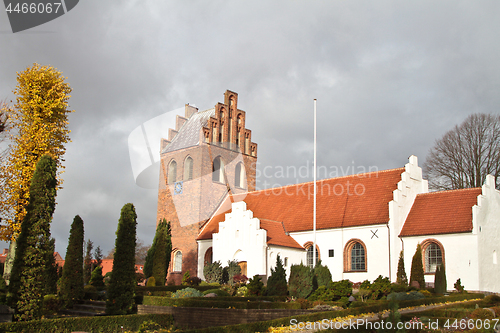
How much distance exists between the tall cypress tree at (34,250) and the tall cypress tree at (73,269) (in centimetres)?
610

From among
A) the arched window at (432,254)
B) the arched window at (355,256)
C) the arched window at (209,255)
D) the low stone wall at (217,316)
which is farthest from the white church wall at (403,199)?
the arched window at (209,255)

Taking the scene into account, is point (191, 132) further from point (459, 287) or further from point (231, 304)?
point (231, 304)

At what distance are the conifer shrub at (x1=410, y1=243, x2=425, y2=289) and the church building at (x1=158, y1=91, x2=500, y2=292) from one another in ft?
4.17

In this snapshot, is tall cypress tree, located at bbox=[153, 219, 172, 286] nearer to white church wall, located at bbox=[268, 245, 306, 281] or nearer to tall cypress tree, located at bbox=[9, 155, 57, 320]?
white church wall, located at bbox=[268, 245, 306, 281]

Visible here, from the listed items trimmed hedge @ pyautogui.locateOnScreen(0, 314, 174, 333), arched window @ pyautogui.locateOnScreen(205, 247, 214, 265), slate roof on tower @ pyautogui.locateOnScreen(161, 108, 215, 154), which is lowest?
trimmed hedge @ pyautogui.locateOnScreen(0, 314, 174, 333)

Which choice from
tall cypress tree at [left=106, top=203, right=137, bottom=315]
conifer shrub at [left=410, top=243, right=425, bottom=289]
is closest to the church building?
conifer shrub at [left=410, top=243, right=425, bottom=289]

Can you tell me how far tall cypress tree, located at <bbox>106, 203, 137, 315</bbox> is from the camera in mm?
14969

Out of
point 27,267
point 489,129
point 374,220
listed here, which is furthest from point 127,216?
point 489,129

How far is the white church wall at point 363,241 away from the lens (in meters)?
25.3

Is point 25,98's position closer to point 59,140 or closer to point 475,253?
point 59,140

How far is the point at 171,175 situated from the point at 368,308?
1009 inches

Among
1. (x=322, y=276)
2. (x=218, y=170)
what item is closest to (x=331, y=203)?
(x=322, y=276)

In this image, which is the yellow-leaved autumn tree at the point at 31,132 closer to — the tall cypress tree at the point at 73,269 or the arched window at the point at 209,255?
the tall cypress tree at the point at 73,269

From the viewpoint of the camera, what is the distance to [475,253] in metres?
22.9
